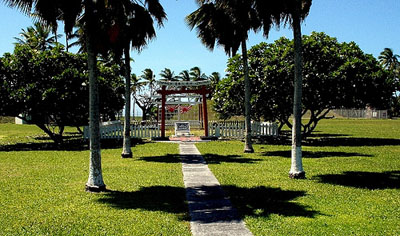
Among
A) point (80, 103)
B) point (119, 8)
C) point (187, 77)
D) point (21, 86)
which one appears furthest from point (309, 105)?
point (187, 77)

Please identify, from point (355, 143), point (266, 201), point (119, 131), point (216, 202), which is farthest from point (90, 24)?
point (355, 143)

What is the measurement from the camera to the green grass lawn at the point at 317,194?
6.37 metres

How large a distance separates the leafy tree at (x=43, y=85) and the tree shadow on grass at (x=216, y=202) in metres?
13.0

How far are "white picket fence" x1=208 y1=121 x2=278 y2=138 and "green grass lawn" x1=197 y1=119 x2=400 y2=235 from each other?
32.1ft

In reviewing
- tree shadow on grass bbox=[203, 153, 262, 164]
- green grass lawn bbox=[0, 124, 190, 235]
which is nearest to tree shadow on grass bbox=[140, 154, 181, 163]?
green grass lawn bbox=[0, 124, 190, 235]

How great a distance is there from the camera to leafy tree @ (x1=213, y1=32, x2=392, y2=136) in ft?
70.0

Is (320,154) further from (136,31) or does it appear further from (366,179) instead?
(136,31)

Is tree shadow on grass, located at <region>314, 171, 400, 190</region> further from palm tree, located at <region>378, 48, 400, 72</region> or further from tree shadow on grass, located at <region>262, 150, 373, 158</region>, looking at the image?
palm tree, located at <region>378, 48, 400, 72</region>

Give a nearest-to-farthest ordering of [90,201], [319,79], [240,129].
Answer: [90,201] → [319,79] → [240,129]

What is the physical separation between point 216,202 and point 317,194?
8.32 ft

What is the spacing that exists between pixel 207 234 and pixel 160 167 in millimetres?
7438

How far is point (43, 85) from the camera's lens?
20.6m

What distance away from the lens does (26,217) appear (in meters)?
6.99

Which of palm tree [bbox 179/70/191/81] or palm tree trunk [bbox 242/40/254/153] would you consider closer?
palm tree trunk [bbox 242/40/254/153]
